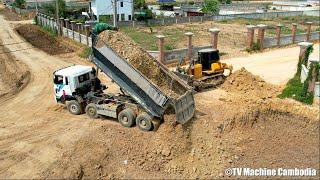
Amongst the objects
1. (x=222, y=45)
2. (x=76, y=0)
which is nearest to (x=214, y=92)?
(x=222, y=45)

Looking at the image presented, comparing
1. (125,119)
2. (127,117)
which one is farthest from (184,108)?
(125,119)

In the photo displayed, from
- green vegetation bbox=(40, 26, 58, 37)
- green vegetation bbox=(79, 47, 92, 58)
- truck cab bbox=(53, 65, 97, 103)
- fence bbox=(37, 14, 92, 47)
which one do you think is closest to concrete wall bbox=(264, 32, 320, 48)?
green vegetation bbox=(79, 47, 92, 58)

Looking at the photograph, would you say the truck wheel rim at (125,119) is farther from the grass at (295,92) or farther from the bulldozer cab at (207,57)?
the grass at (295,92)

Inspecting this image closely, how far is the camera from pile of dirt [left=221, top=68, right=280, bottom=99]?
19.3 m

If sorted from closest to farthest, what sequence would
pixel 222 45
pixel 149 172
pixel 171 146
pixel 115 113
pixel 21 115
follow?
pixel 149 172 < pixel 171 146 < pixel 115 113 < pixel 21 115 < pixel 222 45

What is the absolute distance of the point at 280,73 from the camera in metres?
23.9

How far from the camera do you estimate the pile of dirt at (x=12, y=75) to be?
22.1 m

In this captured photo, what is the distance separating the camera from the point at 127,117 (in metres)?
15.2

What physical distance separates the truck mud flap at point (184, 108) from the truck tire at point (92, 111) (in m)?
4.12

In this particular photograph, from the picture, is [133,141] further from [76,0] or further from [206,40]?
[76,0]

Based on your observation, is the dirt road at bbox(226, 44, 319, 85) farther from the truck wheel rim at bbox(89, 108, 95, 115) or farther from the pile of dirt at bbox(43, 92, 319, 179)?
the truck wheel rim at bbox(89, 108, 95, 115)

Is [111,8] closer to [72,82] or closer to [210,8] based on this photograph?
[210,8]

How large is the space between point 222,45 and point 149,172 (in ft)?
76.8

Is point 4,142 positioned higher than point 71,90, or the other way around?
point 71,90
